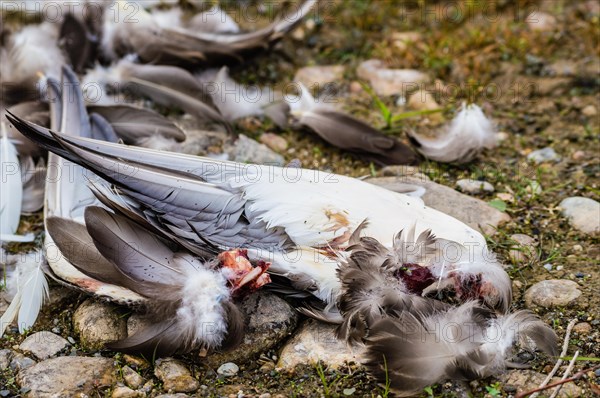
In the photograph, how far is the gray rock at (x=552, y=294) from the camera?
2799mm

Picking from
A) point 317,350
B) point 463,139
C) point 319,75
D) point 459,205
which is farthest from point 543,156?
point 317,350

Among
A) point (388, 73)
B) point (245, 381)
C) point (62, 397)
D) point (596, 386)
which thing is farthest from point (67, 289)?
point (388, 73)

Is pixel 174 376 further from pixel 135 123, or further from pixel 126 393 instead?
pixel 135 123

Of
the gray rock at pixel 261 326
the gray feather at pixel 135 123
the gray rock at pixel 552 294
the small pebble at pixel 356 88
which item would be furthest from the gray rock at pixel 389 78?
the gray rock at pixel 261 326

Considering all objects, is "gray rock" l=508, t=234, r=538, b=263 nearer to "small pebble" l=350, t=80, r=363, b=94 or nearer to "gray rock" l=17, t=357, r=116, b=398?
"small pebble" l=350, t=80, r=363, b=94

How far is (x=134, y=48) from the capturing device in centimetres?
428

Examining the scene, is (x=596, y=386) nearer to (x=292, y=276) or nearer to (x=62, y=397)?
(x=292, y=276)

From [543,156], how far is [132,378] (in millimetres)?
2353

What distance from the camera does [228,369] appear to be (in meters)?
2.60

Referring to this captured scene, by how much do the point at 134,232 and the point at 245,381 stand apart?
683 mm

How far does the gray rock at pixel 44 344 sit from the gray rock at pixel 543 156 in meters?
2.41

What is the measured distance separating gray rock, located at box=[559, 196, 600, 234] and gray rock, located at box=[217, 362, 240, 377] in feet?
5.39

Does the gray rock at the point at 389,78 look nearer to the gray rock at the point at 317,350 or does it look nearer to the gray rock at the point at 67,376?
the gray rock at the point at 317,350

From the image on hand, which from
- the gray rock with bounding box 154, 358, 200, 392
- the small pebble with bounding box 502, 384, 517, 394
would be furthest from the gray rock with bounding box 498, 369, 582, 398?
the gray rock with bounding box 154, 358, 200, 392
